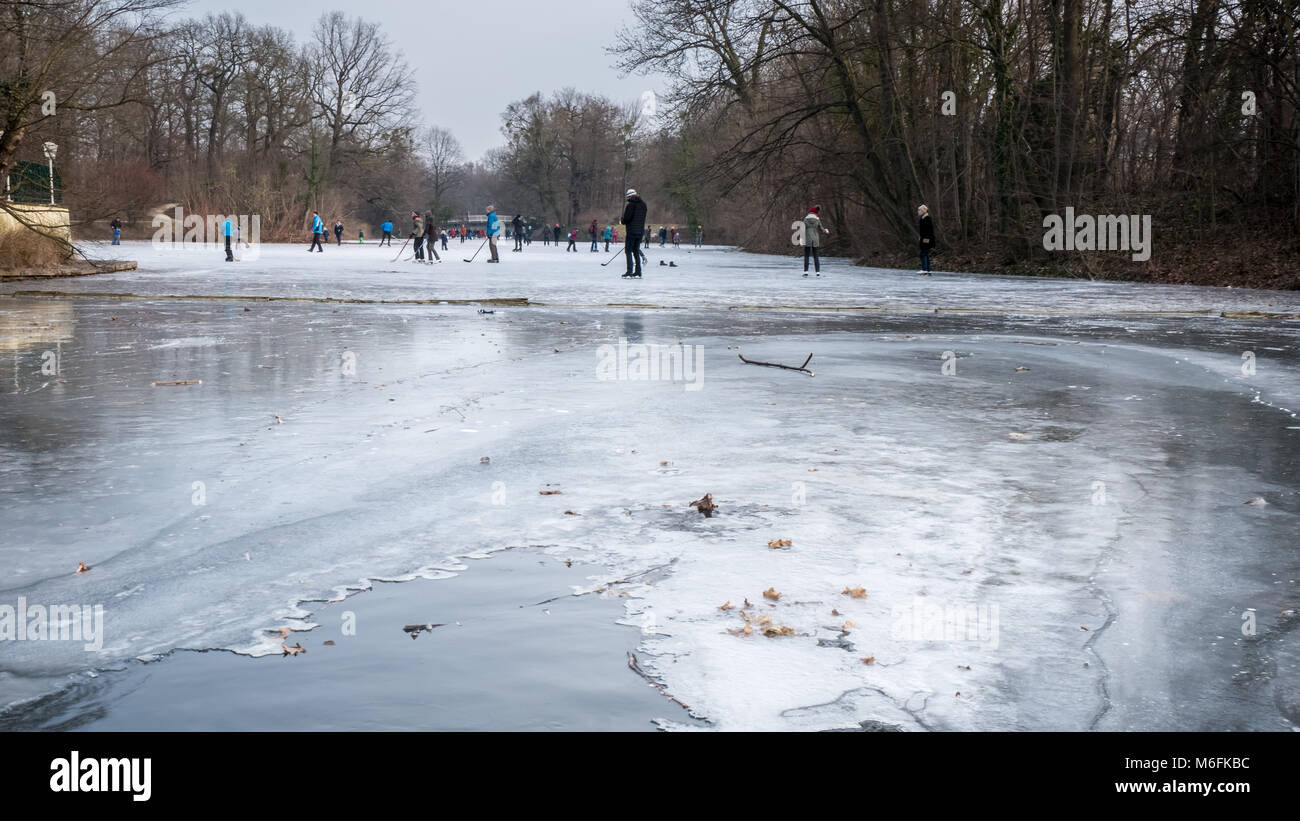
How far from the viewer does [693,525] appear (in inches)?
214

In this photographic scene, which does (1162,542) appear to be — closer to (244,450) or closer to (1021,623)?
(1021,623)

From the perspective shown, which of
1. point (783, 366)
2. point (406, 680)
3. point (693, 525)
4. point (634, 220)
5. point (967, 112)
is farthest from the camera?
point (967, 112)

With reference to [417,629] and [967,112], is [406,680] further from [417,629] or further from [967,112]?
Answer: [967,112]

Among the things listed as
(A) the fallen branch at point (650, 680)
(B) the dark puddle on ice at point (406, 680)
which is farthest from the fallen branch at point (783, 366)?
(A) the fallen branch at point (650, 680)

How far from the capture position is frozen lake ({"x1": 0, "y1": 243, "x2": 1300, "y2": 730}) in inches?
141

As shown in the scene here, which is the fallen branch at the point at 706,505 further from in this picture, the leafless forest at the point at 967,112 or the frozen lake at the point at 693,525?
the leafless forest at the point at 967,112

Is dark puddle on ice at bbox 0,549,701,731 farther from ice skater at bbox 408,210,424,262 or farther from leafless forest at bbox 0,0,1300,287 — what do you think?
ice skater at bbox 408,210,424,262

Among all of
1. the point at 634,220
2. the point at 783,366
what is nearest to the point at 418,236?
the point at 634,220

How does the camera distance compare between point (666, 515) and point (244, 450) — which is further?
point (244, 450)

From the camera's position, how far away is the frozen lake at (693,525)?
357cm
